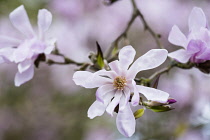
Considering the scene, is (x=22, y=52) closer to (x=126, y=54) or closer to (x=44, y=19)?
(x=44, y=19)

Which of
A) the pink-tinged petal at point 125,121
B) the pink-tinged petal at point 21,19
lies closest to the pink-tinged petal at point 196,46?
the pink-tinged petal at point 125,121

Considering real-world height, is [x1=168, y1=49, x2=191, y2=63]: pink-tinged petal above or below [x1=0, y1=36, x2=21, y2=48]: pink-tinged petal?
above

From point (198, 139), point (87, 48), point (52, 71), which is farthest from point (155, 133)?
→ point (52, 71)

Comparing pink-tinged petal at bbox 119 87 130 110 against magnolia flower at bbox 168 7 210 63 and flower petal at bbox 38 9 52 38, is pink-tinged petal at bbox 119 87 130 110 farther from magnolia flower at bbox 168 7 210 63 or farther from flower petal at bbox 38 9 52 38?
flower petal at bbox 38 9 52 38

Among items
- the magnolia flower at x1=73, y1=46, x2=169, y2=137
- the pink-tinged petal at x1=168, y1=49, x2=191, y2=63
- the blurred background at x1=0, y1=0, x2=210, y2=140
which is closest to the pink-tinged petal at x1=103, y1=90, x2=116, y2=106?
the magnolia flower at x1=73, y1=46, x2=169, y2=137

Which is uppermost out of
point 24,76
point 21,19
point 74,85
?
point 21,19

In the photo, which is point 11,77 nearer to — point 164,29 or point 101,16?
point 101,16

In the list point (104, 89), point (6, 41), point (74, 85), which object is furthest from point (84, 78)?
point (74, 85)
